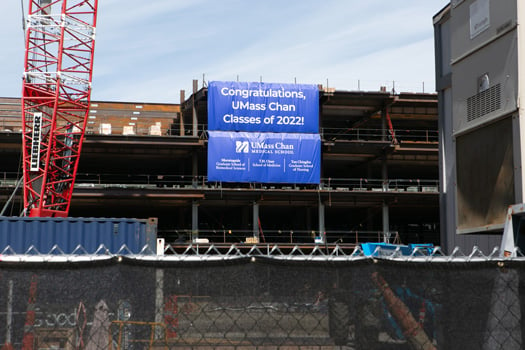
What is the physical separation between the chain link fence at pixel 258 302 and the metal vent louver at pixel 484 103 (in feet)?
27.5

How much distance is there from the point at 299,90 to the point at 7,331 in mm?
52401

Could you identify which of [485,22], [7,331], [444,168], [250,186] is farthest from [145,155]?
[7,331]

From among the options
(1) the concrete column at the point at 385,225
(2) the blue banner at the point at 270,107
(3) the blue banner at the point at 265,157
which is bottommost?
(1) the concrete column at the point at 385,225

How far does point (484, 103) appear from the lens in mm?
13172

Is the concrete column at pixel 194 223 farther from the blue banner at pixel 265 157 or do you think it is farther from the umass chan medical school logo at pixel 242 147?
the umass chan medical school logo at pixel 242 147

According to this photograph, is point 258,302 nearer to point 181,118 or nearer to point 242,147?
point 242,147

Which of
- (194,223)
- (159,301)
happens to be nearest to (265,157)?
(194,223)

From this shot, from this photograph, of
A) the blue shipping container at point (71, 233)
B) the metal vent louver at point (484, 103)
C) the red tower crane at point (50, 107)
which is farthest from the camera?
the red tower crane at point (50, 107)

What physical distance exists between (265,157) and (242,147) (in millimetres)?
2058

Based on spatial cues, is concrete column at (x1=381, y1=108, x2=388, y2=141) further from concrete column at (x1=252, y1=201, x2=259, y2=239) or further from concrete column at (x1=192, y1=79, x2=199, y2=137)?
concrete column at (x1=192, y1=79, x2=199, y2=137)

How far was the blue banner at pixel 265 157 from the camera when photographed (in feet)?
179

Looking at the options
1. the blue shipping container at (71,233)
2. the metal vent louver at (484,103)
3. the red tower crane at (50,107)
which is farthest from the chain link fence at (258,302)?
the red tower crane at (50,107)

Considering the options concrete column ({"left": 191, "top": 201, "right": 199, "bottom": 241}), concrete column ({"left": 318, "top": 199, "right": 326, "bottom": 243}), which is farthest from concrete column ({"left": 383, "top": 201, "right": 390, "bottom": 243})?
concrete column ({"left": 191, "top": 201, "right": 199, "bottom": 241})

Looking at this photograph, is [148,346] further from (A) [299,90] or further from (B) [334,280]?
(A) [299,90]
